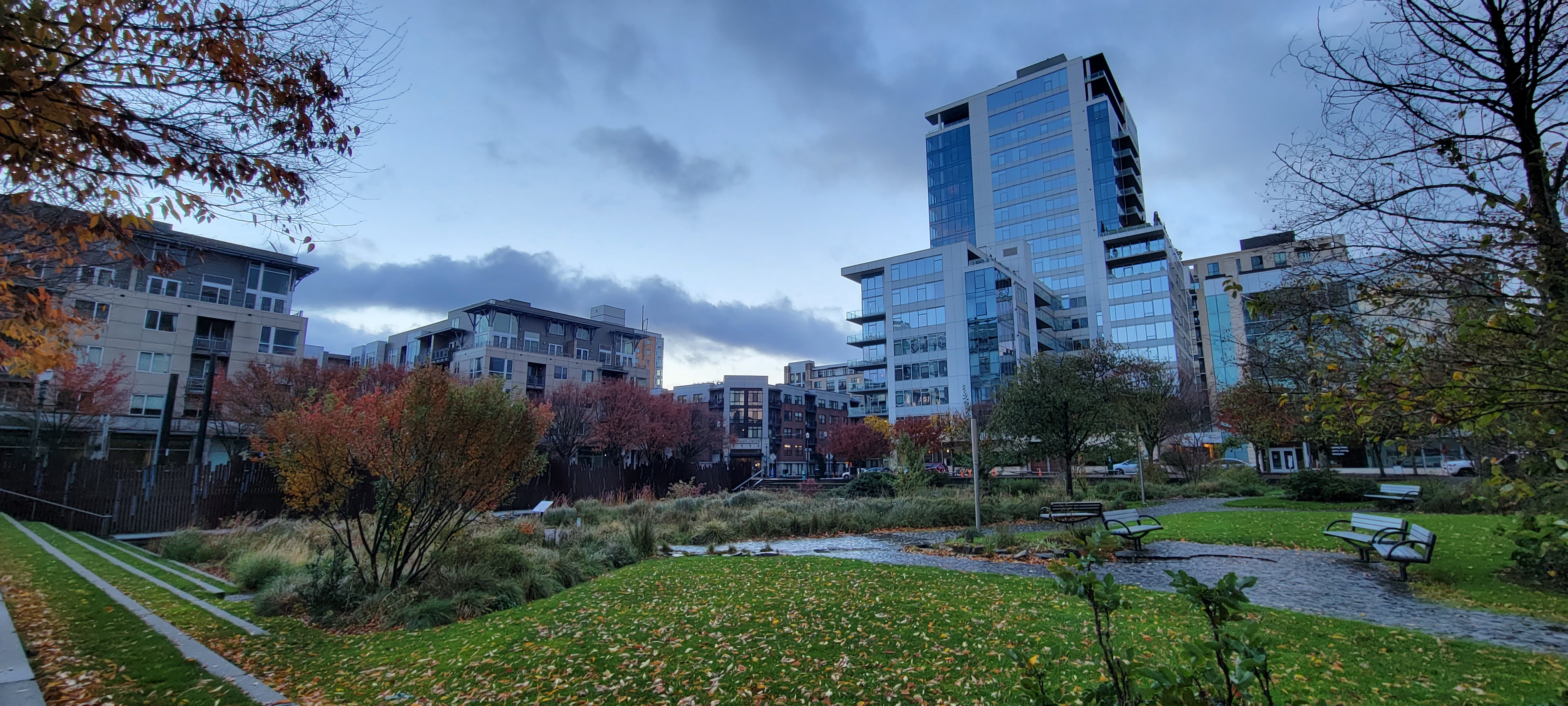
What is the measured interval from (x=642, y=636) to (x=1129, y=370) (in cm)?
3293

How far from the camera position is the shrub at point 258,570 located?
A: 32.8 feet

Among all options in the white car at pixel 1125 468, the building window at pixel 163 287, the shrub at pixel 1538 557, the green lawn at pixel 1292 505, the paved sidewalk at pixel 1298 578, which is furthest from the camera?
the building window at pixel 163 287

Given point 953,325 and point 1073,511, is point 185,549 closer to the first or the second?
point 1073,511

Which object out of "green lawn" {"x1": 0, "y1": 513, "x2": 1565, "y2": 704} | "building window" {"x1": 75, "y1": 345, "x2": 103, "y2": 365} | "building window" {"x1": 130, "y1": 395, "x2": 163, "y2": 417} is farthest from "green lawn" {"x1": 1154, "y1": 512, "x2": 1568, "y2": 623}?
Result: "building window" {"x1": 130, "y1": 395, "x2": 163, "y2": 417}

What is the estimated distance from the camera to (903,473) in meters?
24.4

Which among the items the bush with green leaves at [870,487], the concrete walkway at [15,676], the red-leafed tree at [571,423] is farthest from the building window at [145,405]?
the concrete walkway at [15,676]

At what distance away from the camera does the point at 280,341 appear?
47.9m

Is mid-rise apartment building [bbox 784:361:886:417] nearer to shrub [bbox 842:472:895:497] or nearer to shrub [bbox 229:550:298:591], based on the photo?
shrub [bbox 842:472:895:497]

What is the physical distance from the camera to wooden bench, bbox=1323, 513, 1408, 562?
9.49m

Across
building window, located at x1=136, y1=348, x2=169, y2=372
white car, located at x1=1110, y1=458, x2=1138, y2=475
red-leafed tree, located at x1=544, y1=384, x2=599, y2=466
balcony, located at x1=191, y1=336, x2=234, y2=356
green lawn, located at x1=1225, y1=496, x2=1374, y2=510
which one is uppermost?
balcony, located at x1=191, y1=336, x2=234, y2=356

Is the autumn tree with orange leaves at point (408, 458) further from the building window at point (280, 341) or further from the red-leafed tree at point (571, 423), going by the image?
the building window at point (280, 341)

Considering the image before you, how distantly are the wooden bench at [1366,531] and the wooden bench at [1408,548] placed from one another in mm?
97

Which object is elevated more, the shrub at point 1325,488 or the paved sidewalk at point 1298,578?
the shrub at point 1325,488

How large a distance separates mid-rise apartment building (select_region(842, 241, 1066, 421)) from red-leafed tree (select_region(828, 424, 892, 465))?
131 inches
